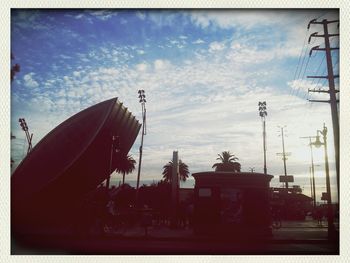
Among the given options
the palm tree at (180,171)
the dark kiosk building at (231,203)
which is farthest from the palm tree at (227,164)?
the dark kiosk building at (231,203)

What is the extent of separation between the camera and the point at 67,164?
74.2 feet

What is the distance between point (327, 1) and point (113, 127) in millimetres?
16969

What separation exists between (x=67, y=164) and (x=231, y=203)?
11640 mm

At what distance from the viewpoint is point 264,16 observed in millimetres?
11883

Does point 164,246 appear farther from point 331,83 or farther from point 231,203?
point 331,83

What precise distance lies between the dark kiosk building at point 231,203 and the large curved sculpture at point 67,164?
22.6 ft

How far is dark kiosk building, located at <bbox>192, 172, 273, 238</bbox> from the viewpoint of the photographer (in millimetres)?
17125

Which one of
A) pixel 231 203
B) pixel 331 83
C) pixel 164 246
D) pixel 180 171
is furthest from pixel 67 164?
pixel 180 171

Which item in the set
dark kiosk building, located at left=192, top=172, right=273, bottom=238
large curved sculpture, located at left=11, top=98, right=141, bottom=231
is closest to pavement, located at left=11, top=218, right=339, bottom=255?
dark kiosk building, located at left=192, top=172, right=273, bottom=238

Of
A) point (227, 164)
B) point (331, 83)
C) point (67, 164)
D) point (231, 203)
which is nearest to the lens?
point (331, 83)

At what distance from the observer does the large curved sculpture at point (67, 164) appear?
22547 mm

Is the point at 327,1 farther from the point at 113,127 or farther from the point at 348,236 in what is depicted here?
the point at 113,127

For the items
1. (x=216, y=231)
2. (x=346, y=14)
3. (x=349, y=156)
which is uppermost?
(x=346, y=14)
